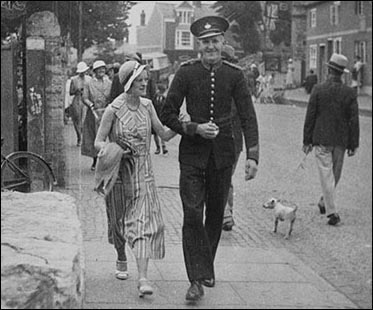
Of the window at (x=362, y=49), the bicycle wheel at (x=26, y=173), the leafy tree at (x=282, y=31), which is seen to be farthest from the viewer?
the leafy tree at (x=282, y=31)

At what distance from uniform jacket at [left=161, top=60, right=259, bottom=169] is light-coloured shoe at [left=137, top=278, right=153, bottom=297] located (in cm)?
72

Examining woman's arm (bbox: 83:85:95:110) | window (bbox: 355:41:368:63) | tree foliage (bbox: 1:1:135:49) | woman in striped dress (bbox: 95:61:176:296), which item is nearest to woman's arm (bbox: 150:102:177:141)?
woman in striped dress (bbox: 95:61:176:296)

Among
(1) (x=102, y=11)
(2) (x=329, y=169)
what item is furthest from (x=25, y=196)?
(1) (x=102, y=11)

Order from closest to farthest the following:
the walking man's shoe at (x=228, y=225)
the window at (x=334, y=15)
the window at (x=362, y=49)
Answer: the walking man's shoe at (x=228, y=225) → the window at (x=362, y=49) → the window at (x=334, y=15)

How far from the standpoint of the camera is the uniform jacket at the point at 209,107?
5.25 metres

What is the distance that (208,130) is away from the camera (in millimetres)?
5047

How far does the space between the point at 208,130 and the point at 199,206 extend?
485 millimetres

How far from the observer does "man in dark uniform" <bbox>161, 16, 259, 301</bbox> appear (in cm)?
523

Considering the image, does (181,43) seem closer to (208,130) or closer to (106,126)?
(106,126)

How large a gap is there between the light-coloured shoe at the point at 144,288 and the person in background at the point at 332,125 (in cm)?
304

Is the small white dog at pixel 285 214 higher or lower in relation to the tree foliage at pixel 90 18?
lower

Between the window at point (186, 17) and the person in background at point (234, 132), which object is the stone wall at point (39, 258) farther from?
the window at point (186, 17)

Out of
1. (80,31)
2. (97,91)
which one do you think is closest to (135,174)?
(97,91)

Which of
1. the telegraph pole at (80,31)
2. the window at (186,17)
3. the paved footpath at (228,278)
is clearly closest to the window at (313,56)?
the telegraph pole at (80,31)
